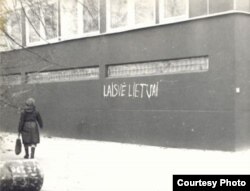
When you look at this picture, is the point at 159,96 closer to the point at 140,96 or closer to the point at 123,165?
the point at 140,96

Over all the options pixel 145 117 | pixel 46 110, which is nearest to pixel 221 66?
pixel 145 117

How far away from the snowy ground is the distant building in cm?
75

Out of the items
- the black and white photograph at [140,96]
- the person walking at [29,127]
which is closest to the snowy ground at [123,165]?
the black and white photograph at [140,96]

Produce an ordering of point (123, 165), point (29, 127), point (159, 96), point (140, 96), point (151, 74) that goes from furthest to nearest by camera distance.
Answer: point (140, 96), point (151, 74), point (159, 96), point (29, 127), point (123, 165)

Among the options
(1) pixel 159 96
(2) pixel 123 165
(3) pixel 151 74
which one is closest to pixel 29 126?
(2) pixel 123 165

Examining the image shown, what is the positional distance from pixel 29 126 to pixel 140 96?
413 centimetres

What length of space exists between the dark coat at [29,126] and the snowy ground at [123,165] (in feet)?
1.88

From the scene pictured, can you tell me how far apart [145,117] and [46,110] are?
19.0 ft

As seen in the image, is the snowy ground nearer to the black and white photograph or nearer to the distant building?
the black and white photograph

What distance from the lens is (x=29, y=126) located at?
12266 millimetres

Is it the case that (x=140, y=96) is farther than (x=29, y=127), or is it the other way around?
(x=140, y=96)

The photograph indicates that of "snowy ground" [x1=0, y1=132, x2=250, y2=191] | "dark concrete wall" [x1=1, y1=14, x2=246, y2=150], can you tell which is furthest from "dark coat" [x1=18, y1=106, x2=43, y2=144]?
"dark concrete wall" [x1=1, y1=14, x2=246, y2=150]

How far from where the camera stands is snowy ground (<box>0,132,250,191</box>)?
8734 millimetres

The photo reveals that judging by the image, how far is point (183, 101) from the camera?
13.9 meters
